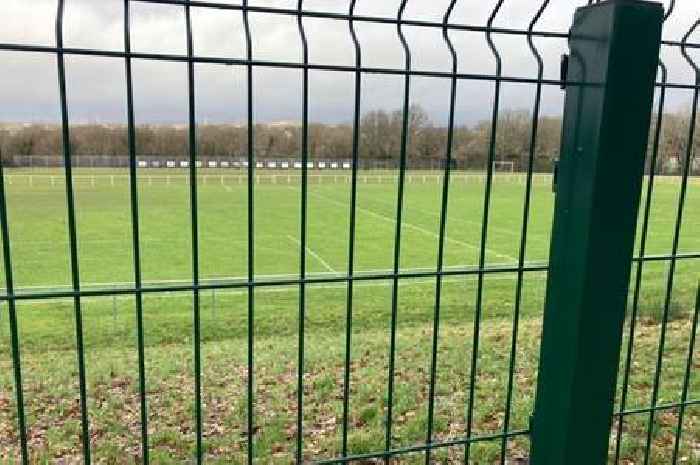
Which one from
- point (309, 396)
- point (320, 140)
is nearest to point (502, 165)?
point (320, 140)

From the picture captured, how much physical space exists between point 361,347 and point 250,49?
21.7 feet

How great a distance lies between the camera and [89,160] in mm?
2566

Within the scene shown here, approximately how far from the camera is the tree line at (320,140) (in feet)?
7.46

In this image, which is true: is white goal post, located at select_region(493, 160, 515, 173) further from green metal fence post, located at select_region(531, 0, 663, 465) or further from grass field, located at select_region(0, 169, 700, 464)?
green metal fence post, located at select_region(531, 0, 663, 465)

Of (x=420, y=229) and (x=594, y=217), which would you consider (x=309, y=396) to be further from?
(x=420, y=229)

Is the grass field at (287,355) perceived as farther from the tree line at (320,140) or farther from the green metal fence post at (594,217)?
the green metal fence post at (594,217)

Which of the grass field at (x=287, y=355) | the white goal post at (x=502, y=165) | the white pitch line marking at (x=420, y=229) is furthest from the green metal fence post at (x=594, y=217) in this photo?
the white pitch line marking at (x=420, y=229)

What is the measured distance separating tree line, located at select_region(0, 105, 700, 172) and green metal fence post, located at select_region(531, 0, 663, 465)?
25 centimetres

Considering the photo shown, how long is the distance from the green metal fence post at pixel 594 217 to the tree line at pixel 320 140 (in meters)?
0.25

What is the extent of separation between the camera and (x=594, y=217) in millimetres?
2137

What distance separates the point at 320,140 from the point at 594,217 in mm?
1186

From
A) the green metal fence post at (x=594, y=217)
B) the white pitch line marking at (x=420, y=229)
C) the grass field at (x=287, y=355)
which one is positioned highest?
the green metal fence post at (x=594, y=217)

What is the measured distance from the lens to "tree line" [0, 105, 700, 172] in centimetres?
227

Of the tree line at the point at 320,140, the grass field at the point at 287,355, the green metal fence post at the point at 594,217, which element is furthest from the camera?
the grass field at the point at 287,355
